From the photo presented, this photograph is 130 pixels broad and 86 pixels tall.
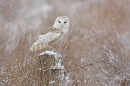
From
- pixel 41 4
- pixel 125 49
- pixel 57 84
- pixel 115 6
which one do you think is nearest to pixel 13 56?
pixel 57 84

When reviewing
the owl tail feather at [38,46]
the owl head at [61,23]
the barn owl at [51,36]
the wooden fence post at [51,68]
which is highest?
the owl head at [61,23]

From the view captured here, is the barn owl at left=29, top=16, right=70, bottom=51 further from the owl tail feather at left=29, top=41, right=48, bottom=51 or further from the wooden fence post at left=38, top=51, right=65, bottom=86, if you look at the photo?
the wooden fence post at left=38, top=51, right=65, bottom=86

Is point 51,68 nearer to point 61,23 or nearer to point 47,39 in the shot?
point 47,39

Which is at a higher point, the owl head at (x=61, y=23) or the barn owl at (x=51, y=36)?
the owl head at (x=61, y=23)

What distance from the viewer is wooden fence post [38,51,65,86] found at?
4.21m

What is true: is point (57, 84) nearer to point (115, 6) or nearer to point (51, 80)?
point (51, 80)

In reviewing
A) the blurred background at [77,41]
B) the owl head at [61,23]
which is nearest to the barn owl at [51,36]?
the owl head at [61,23]

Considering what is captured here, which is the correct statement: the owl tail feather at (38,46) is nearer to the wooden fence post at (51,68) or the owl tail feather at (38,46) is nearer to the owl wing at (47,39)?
the owl wing at (47,39)

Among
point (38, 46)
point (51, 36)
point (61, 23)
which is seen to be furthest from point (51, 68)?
point (61, 23)

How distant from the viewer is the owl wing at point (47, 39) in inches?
174

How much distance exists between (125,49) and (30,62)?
130 inches

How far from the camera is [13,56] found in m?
4.50

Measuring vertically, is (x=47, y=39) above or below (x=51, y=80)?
above

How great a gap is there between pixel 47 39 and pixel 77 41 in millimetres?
1465
